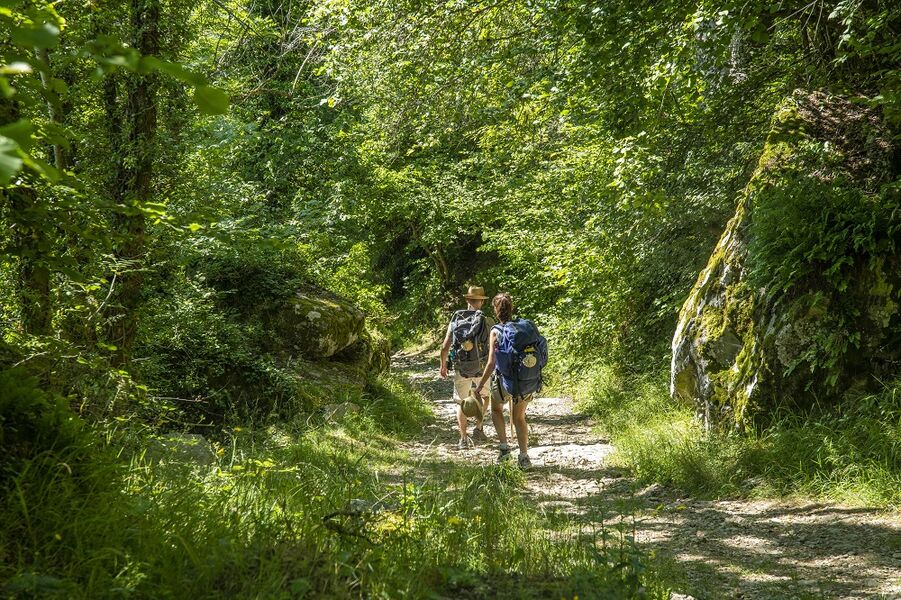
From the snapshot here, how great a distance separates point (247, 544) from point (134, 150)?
4.97m

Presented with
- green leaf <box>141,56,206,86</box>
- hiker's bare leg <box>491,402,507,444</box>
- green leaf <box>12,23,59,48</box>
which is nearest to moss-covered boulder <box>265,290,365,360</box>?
hiker's bare leg <box>491,402,507,444</box>

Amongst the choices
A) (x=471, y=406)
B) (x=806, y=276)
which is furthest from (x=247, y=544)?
(x=806, y=276)

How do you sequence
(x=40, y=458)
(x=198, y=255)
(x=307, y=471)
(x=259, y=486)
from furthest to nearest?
(x=198, y=255) → (x=307, y=471) → (x=259, y=486) → (x=40, y=458)

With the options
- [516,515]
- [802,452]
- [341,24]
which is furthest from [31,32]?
[341,24]

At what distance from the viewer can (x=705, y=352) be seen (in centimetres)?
827

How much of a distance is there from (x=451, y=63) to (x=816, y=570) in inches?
282

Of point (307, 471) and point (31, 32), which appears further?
point (307, 471)

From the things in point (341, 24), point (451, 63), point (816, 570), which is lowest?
point (816, 570)

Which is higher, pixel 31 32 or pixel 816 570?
pixel 31 32

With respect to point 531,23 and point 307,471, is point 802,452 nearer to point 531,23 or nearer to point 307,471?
point 307,471

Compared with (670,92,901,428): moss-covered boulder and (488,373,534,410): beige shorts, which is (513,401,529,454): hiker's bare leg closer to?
(488,373,534,410): beige shorts

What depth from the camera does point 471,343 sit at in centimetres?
929

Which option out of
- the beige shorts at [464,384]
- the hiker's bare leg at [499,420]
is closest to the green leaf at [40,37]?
the hiker's bare leg at [499,420]

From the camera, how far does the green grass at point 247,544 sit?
2723 mm
